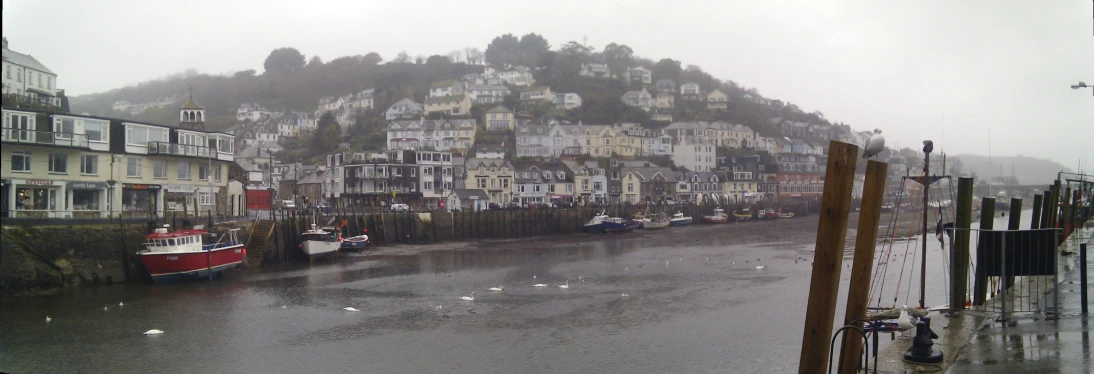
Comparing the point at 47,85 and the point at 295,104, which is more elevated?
the point at 295,104

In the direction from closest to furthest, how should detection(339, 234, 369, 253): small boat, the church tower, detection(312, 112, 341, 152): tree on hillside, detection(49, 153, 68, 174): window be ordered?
detection(49, 153, 68, 174): window < detection(339, 234, 369, 253): small boat < the church tower < detection(312, 112, 341, 152): tree on hillside

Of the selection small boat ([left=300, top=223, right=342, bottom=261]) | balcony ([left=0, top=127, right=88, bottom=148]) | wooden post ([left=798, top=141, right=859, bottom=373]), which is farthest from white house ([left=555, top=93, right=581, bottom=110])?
wooden post ([left=798, top=141, right=859, bottom=373])

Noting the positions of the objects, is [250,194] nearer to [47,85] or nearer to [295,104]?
[47,85]

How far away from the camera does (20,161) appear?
95.5 feet

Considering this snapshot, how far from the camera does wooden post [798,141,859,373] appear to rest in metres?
6.85

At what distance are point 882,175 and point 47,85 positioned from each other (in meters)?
47.5

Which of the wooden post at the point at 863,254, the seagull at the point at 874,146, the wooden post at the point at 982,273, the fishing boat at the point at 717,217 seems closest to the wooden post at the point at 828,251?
the wooden post at the point at 863,254

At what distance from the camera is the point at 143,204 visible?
3444 centimetres

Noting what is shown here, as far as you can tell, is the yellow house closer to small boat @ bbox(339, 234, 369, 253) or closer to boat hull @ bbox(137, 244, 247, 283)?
small boat @ bbox(339, 234, 369, 253)

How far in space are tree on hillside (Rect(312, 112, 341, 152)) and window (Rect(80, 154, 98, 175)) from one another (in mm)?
60338

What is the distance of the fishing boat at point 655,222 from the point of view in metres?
60.3

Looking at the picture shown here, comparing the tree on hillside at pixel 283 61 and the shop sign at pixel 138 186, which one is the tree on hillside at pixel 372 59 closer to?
the tree on hillside at pixel 283 61

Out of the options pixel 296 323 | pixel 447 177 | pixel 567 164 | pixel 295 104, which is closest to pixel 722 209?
pixel 567 164

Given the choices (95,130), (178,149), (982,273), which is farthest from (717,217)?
(982,273)
